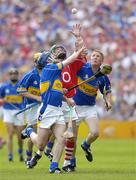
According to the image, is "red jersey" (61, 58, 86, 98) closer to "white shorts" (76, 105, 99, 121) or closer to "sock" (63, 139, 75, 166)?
"white shorts" (76, 105, 99, 121)

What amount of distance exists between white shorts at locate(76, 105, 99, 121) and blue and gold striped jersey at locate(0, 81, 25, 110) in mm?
5484

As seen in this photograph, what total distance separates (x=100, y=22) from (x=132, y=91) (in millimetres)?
Result: 3541

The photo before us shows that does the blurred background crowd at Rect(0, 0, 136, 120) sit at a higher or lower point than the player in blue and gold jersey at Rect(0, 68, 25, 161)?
higher

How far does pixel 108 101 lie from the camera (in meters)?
17.4

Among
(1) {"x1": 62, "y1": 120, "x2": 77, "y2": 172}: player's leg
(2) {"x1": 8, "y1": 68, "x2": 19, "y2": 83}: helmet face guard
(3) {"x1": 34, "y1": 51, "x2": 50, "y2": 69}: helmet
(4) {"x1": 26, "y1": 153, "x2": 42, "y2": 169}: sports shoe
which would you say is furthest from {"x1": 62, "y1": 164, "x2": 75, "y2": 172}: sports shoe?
(2) {"x1": 8, "y1": 68, "x2": 19, "y2": 83}: helmet face guard

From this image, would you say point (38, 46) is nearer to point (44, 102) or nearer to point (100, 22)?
point (100, 22)

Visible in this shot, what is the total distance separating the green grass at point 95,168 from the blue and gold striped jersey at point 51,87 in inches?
55.7

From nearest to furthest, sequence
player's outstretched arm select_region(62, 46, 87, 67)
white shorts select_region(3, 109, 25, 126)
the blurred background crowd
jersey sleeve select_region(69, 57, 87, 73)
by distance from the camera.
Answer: player's outstretched arm select_region(62, 46, 87, 67)
jersey sleeve select_region(69, 57, 87, 73)
white shorts select_region(3, 109, 25, 126)
the blurred background crowd

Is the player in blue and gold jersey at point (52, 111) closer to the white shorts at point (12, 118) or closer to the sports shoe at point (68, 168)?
the sports shoe at point (68, 168)

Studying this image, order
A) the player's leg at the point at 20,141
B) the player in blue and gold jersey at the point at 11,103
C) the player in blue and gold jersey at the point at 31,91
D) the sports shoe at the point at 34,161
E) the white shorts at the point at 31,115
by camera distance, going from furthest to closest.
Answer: the player in blue and gold jersey at the point at 11,103 → the player's leg at the point at 20,141 → the white shorts at the point at 31,115 → the player in blue and gold jersey at the point at 31,91 → the sports shoe at the point at 34,161

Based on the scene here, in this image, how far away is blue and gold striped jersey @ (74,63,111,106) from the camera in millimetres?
17266

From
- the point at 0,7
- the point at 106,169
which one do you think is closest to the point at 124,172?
the point at 106,169

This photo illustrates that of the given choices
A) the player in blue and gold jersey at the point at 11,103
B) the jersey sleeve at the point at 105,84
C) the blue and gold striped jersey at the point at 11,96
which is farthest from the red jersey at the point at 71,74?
Result: the blue and gold striped jersey at the point at 11,96

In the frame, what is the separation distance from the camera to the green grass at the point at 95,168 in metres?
14.9
